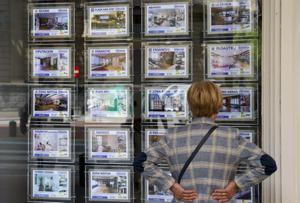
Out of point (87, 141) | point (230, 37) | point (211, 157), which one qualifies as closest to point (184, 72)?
point (230, 37)

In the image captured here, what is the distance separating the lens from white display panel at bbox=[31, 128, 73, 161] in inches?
172

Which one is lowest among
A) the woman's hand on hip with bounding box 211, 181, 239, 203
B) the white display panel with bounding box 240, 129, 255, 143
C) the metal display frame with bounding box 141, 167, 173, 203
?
the metal display frame with bounding box 141, 167, 173, 203

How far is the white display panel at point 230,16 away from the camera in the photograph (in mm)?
4014

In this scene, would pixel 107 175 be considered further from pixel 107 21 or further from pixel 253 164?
pixel 253 164

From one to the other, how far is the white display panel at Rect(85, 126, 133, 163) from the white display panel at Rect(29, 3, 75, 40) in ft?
2.95

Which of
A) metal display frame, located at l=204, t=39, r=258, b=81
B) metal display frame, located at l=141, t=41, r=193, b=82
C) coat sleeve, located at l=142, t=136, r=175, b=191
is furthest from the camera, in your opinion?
metal display frame, located at l=141, t=41, r=193, b=82

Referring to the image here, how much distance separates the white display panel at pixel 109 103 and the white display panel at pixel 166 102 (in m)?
0.18

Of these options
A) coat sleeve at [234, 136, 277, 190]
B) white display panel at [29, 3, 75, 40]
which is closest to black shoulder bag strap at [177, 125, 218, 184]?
coat sleeve at [234, 136, 277, 190]

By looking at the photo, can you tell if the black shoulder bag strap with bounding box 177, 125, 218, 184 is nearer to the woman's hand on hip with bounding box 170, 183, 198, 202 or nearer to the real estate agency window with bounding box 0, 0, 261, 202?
the woman's hand on hip with bounding box 170, 183, 198, 202

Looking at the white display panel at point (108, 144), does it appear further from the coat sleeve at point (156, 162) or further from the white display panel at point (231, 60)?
the coat sleeve at point (156, 162)

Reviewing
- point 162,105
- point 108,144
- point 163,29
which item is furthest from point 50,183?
point 163,29

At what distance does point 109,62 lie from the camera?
13.9 feet
